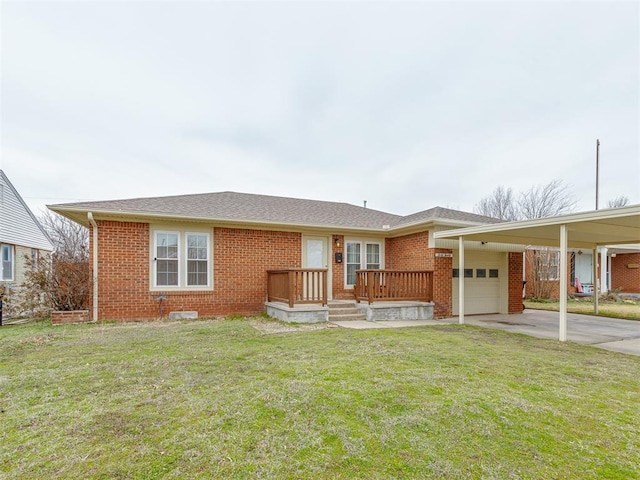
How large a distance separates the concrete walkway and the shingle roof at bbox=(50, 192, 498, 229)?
309 centimetres

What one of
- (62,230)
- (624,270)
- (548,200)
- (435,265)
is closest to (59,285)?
(435,265)

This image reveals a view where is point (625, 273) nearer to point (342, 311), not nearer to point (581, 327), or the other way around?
point (581, 327)

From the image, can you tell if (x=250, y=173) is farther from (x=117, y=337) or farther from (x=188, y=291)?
(x=117, y=337)

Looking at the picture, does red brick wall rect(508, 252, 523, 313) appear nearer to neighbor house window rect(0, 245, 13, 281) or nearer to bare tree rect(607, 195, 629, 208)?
neighbor house window rect(0, 245, 13, 281)

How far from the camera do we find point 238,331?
694cm

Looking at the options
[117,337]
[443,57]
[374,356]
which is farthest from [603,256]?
[117,337]

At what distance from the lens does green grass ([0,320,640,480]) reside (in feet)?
7.27

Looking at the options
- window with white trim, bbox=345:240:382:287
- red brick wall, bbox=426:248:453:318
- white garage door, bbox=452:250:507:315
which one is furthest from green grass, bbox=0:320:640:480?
window with white trim, bbox=345:240:382:287

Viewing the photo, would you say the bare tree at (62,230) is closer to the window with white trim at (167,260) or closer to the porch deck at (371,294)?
the window with white trim at (167,260)

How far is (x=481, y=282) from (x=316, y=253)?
5.52 meters

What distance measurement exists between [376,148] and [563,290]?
470 inches

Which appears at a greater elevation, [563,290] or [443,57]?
[443,57]

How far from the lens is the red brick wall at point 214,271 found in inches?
330

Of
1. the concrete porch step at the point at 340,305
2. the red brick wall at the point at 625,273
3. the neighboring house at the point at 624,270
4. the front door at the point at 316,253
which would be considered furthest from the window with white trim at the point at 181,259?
the red brick wall at the point at 625,273
